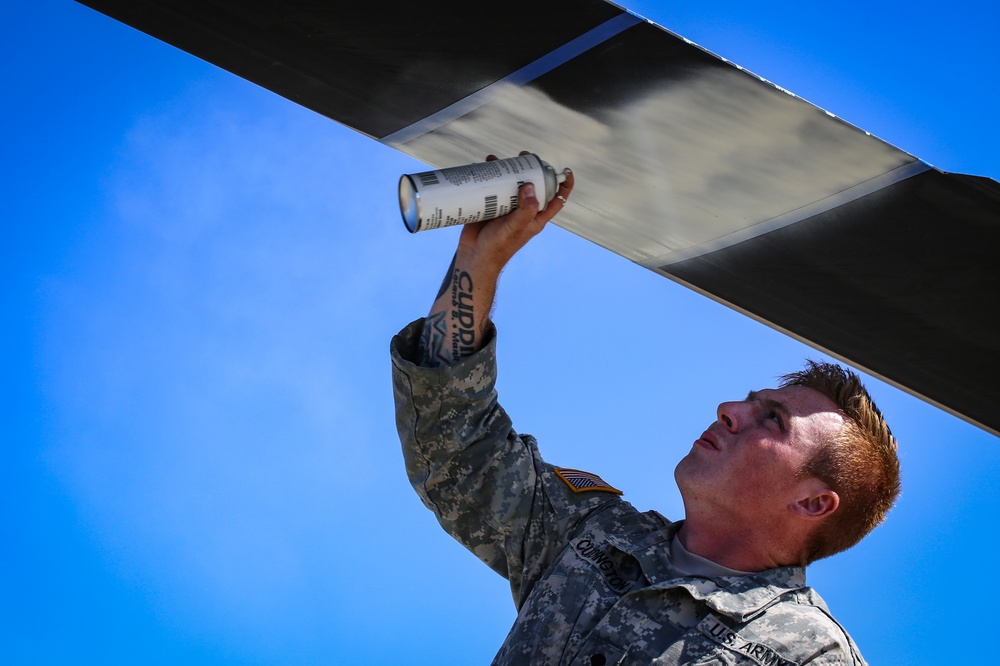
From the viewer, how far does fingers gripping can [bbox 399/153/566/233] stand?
199cm

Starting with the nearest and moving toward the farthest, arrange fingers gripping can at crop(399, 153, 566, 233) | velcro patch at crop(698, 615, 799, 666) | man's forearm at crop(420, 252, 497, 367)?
1. fingers gripping can at crop(399, 153, 566, 233)
2. velcro patch at crop(698, 615, 799, 666)
3. man's forearm at crop(420, 252, 497, 367)

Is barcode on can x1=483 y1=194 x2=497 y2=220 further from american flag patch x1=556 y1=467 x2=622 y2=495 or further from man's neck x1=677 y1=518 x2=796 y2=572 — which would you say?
man's neck x1=677 y1=518 x2=796 y2=572

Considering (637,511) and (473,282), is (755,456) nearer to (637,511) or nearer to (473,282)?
(637,511)

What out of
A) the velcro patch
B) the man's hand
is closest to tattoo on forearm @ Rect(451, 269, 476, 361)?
the man's hand

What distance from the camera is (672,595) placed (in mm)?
2207

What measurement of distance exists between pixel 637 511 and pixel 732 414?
13.8 inches

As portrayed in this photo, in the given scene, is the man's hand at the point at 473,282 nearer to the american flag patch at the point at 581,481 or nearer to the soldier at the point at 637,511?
the soldier at the point at 637,511

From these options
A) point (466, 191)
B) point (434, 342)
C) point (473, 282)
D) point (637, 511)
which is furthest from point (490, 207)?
point (637, 511)

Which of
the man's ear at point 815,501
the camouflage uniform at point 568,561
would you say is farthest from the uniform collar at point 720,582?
the man's ear at point 815,501

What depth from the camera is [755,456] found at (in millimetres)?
2459

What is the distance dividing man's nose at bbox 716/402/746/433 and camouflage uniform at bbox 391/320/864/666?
29 centimetres

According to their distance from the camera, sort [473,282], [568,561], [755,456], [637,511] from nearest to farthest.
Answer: [473,282]
[568,561]
[755,456]
[637,511]

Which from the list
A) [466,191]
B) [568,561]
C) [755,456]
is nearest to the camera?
[466,191]

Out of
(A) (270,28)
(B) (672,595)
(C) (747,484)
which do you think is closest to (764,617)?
(B) (672,595)
